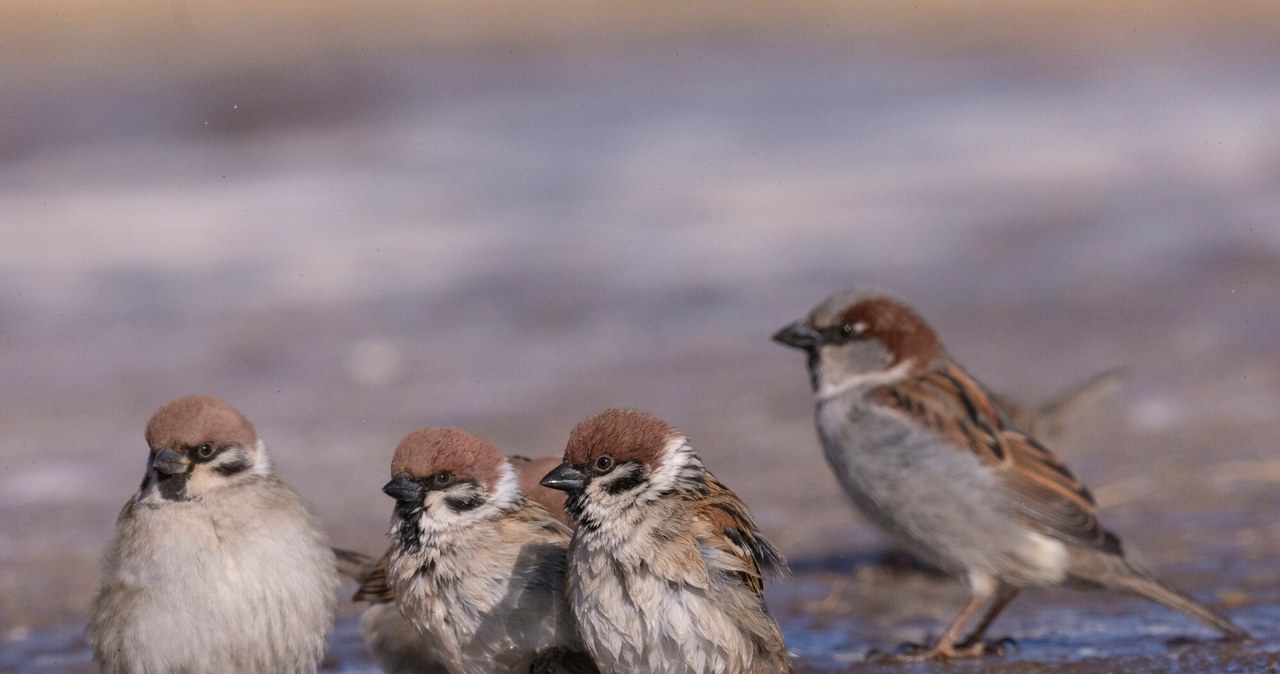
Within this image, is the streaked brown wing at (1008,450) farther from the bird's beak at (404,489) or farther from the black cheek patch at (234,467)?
the black cheek patch at (234,467)

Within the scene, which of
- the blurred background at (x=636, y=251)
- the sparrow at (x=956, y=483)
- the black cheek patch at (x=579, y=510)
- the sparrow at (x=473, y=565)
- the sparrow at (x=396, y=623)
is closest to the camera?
the black cheek patch at (x=579, y=510)

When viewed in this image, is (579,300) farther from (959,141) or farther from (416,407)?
(959,141)

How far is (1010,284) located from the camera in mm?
12102

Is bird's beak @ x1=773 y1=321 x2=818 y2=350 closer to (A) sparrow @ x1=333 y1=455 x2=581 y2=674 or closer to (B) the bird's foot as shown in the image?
(B) the bird's foot

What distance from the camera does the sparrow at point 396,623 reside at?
5.19m

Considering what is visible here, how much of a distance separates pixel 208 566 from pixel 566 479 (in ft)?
3.22

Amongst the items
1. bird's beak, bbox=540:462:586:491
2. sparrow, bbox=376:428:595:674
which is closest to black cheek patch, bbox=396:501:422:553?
sparrow, bbox=376:428:595:674

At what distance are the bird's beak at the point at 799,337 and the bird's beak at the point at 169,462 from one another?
9.10 feet

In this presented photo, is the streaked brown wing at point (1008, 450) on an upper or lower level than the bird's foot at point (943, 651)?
upper

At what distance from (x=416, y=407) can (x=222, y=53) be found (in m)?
12.0

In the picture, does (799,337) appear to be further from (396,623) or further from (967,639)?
(396,623)

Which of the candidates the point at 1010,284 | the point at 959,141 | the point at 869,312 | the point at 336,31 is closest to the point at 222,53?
the point at 336,31

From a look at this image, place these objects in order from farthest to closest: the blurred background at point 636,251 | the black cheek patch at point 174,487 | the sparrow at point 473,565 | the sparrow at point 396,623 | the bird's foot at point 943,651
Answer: the blurred background at point 636,251, the bird's foot at point 943,651, the sparrow at point 396,623, the black cheek patch at point 174,487, the sparrow at point 473,565

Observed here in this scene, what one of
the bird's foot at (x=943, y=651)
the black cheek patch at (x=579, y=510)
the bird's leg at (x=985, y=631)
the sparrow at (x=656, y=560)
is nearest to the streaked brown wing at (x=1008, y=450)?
the bird's leg at (x=985, y=631)
